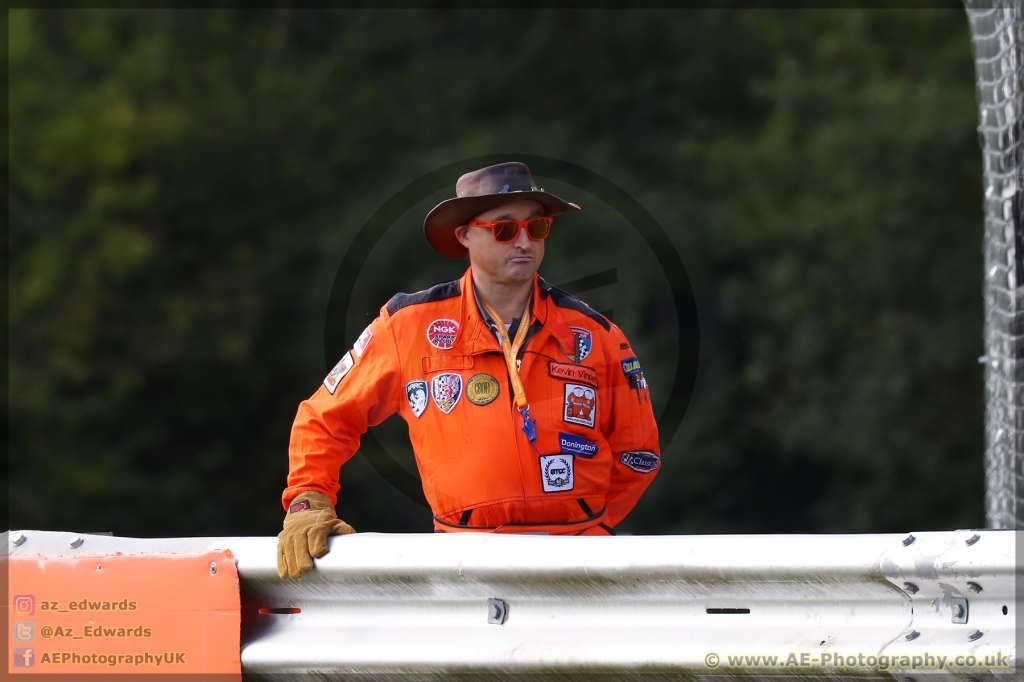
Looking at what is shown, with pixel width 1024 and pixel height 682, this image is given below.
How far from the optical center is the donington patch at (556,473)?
354 centimetres

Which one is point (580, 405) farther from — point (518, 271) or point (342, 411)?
point (342, 411)

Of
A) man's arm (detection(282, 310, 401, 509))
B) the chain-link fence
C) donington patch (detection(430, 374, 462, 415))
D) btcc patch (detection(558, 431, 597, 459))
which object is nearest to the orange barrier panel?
man's arm (detection(282, 310, 401, 509))

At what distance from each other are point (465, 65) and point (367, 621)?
1377cm

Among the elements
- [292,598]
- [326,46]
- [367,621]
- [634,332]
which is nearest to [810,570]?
[367,621]

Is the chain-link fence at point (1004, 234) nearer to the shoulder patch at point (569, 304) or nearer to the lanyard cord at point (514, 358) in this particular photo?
the shoulder patch at point (569, 304)

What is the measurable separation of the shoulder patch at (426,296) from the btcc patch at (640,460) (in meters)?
0.74

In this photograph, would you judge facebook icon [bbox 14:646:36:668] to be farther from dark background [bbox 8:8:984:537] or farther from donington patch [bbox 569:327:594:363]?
dark background [bbox 8:8:984:537]

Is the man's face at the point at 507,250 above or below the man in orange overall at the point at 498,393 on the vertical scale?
above

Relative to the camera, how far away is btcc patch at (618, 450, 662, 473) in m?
3.80

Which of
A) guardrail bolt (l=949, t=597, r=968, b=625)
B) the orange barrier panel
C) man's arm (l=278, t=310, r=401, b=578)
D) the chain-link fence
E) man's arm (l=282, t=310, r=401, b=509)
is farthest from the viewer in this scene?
the chain-link fence

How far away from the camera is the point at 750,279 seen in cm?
1478

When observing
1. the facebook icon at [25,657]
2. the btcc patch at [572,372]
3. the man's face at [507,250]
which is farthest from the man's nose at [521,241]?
the facebook icon at [25,657]

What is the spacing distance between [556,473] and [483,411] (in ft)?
0.92

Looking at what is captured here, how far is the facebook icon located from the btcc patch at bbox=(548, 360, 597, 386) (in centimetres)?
160
